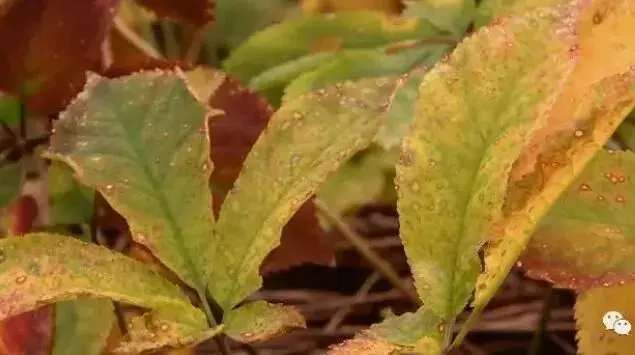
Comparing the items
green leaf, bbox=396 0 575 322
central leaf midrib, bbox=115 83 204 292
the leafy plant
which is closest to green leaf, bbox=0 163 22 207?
the leafy plant

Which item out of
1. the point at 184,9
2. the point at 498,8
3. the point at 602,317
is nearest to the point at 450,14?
the point at 498,8

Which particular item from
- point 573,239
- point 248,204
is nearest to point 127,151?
point 248,204

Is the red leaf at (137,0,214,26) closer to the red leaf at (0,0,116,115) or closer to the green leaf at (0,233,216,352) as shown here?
the red leaf at (0,0,116,115)

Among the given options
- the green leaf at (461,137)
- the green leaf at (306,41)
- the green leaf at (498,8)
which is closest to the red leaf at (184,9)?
the green leaf at (306,41)

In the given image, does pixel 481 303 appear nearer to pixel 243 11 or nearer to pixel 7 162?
pixel 7 162

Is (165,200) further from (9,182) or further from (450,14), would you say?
(450,14)

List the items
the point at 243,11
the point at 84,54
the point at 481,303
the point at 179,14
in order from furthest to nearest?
the point at 243,11
the point at 179,14
the point at 84,54
the point at 481,303
